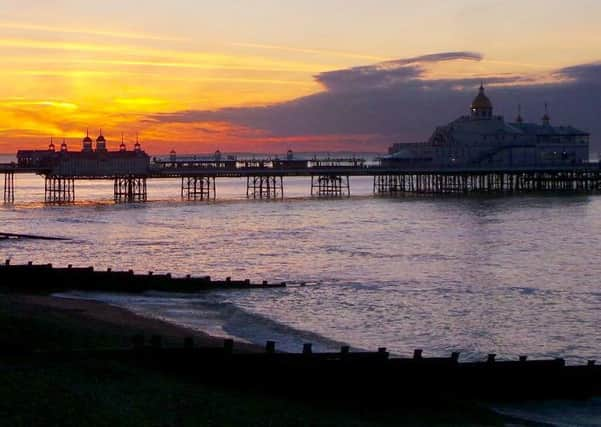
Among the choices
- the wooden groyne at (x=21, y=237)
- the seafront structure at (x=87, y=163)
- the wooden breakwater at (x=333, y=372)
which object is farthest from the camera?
the seafront structure at (x=87, y=163)

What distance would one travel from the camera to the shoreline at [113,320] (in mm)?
25544

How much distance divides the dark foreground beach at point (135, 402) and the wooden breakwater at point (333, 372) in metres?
0.24

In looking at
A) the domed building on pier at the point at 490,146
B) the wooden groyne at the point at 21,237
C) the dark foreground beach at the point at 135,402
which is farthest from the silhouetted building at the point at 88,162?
the dark foreground beach at the point at 135,402

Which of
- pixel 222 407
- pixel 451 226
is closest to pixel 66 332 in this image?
pixel 222 407

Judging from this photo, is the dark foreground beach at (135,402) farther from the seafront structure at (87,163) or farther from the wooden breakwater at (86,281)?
the seafront structure at (87,163)

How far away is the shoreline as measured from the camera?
25.5 m

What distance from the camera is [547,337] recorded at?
29.2m

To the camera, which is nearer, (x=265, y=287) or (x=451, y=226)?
(x=265, y=287)

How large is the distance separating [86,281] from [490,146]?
329ft

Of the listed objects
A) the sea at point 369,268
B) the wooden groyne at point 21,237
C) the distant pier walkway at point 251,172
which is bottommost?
the sea at point 369,268

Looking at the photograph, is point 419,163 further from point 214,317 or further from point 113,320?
point 113,320

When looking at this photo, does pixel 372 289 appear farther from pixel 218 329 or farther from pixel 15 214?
pixel 15 214

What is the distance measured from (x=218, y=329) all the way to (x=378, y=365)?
10.6 metres

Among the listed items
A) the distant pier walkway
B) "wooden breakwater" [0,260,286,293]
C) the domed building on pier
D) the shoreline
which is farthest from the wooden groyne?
the domed building on pier
